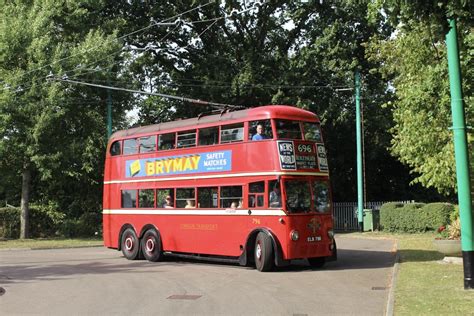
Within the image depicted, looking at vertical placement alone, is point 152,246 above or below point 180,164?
below

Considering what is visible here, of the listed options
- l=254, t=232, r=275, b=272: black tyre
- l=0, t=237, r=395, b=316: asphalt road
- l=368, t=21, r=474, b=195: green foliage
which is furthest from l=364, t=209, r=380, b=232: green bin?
l=254, t=232, r=275, b=272: black tyre

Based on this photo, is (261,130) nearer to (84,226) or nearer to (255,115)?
(255,115)

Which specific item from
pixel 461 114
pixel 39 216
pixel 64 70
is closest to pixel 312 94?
pixel 64 70

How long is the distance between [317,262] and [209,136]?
4.92 meters

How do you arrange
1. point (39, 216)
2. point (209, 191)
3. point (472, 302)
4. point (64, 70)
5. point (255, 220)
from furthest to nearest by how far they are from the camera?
1. point (39, 216)
2. point (64, 70)
3. point (209, 191)
4. point (255, 220)
5. point (472, 302)

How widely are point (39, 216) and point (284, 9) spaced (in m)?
20.0

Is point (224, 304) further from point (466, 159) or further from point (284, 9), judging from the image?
point (284, 9)

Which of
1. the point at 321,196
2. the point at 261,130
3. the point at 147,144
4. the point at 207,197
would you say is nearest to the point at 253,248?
the point at 207,197

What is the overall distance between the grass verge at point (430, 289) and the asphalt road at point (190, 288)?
0.44m

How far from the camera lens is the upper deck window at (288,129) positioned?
51.4 feet

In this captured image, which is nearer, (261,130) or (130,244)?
(261,130)

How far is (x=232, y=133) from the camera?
1670 centimetres

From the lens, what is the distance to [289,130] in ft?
52.1

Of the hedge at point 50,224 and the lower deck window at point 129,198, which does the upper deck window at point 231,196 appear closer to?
the lower deck window at point 129,198
